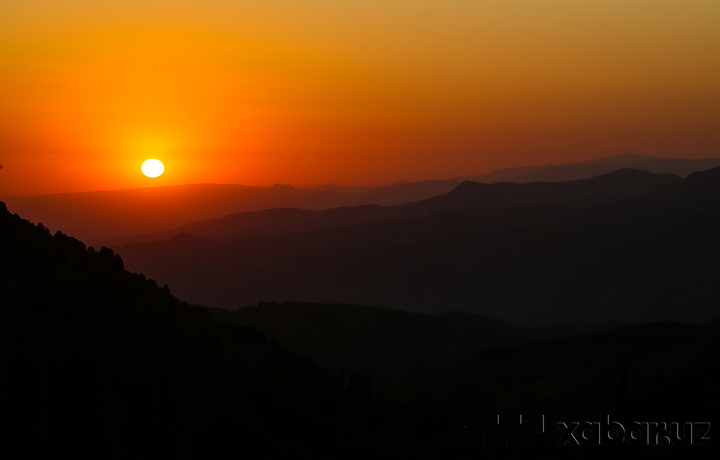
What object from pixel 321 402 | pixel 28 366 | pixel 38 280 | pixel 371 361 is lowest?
pixel 371 361

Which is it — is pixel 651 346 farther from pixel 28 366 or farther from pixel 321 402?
pixel 28 366

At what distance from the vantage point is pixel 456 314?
172375 mm

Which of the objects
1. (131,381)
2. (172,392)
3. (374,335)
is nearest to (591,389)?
(172,392)

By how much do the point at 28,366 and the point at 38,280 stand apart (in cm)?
856

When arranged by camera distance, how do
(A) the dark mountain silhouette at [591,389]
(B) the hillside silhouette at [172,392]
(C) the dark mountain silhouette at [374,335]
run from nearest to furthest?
(B) the hillside silhouette at [172,392] → (A) the dark mountain silhouette at [591,389] → (C) the dark mountain silhouette at [374,335]

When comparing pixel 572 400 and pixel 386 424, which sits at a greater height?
pixel 386 424

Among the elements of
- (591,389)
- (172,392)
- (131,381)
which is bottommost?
(591,389)

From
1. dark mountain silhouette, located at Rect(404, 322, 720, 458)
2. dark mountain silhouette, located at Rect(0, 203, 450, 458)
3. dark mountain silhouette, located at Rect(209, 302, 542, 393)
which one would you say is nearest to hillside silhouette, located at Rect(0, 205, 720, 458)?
dark mountain silhouette, located at Rect(0, 203, 450, 458)

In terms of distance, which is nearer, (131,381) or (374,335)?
(131,381)

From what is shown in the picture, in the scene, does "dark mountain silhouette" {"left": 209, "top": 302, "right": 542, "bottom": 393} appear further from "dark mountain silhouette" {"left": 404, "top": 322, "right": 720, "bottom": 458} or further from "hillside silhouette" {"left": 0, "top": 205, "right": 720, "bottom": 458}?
"hillside silhouette" {"left": 0, "top": 205, "right": 720, "bottom": 458}

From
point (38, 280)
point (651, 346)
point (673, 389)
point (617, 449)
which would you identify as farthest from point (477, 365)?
point (38, 280)

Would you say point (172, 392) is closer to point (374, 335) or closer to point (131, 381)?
point (131, 381)

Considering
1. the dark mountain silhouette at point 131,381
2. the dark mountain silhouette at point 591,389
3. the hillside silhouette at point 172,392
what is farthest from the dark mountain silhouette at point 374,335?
the dark mountain silhouette at point 131,381

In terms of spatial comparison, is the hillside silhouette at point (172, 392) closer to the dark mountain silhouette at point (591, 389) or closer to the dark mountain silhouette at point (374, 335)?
the dark mountain silhouette at point (591, 389)
